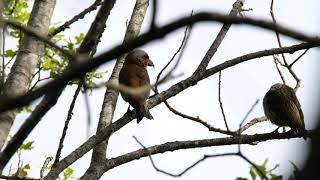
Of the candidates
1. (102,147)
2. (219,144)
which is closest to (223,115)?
(219,144)

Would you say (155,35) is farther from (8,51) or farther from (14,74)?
(8,51)

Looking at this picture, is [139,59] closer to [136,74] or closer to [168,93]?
[136,74]

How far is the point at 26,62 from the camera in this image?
3869 millimetres

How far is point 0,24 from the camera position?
1.85m

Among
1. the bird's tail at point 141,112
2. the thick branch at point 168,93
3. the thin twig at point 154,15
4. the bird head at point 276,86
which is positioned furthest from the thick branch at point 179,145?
the bird head at point 276,86

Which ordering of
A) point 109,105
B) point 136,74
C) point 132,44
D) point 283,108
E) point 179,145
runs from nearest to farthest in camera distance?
point 132,44 → point 179,145 → point 109,105 → point 283,108 → point 136,74

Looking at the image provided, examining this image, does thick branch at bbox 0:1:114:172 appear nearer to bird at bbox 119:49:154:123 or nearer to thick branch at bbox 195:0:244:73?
thick branch at bbox 195:0:244:73

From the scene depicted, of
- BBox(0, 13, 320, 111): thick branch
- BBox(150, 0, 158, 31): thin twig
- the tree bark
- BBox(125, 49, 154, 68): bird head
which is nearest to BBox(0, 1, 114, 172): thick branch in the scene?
BBox(150, 0, 158, 31): thin twig

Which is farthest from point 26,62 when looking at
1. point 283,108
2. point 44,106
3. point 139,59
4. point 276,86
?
point 276,86

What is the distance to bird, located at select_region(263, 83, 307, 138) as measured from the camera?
705cm

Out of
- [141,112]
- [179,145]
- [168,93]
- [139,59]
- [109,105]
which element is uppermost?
[139,59]

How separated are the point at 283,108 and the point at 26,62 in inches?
174

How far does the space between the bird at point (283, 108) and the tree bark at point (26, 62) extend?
381cm

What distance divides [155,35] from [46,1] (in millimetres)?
2823
